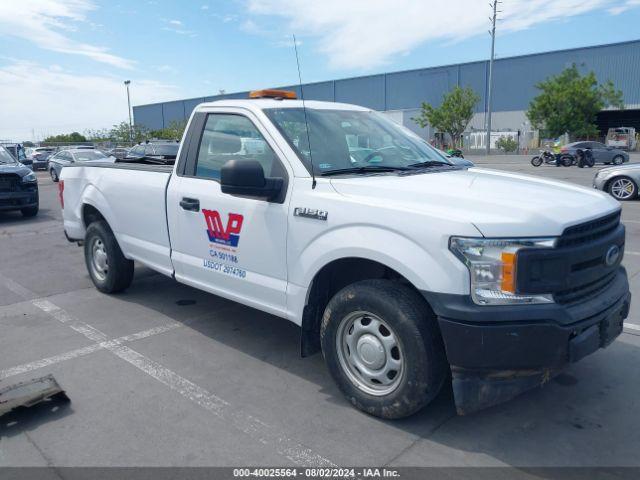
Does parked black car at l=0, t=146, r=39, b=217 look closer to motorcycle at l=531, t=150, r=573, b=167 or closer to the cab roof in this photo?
the cab roof

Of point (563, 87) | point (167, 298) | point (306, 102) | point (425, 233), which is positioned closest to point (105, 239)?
point (167, 298)

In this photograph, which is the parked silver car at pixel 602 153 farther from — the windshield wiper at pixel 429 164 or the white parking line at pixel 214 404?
the white parking line at pixel 214 404

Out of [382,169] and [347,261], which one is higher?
[382,169]

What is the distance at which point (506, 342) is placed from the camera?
9.24ft

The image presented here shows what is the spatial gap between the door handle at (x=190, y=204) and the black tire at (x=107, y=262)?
162 centimetres

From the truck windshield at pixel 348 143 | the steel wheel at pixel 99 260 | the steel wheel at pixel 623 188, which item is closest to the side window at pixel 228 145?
the truck windshield at pixel 348 143

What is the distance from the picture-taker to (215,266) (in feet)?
14.3

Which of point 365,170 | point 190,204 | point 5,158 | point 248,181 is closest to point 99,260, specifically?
point 190,204

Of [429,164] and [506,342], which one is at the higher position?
[429,164]

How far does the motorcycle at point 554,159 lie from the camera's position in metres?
29.3

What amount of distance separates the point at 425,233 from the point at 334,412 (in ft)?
4.44

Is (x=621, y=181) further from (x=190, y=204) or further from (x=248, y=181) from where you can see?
(x=248, y=181)

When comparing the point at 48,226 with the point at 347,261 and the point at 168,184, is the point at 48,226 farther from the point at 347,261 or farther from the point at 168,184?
the point at 347,261

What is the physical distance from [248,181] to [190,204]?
1.03m
